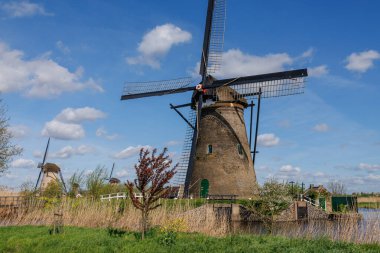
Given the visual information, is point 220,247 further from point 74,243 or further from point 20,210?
point 20,210

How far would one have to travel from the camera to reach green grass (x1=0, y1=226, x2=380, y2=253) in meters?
8.46

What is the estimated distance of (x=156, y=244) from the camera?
9.00 m

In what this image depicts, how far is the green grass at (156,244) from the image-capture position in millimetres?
8461

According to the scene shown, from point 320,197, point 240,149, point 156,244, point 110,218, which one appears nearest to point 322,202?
point 320,197

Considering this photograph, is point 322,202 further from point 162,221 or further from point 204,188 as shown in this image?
point 162,221

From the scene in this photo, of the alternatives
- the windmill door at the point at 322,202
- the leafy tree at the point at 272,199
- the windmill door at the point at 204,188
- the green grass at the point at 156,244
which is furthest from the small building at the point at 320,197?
the green grass at the point at 156,244

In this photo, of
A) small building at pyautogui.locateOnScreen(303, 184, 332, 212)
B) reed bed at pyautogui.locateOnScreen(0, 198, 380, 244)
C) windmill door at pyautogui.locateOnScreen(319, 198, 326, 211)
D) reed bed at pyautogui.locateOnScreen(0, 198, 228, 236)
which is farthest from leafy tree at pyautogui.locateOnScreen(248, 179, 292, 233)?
windmill door at pyautogui.locateOnScreen(319, 198, 326, 211)

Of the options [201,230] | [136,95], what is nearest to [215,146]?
[136,95]

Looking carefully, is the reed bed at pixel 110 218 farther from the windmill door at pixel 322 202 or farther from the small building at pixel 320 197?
the windmill door at pixel 322 202

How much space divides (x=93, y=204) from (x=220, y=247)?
837cm

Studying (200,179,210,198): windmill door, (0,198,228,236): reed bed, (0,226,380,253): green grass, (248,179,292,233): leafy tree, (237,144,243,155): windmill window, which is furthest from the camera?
(237,144,243,155): windmill window

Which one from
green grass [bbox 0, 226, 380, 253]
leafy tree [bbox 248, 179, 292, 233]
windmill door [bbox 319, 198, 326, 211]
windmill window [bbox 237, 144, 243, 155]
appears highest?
windmill window [bbox 237, 144, 243, 155]

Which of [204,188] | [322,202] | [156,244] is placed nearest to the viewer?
[156,244]

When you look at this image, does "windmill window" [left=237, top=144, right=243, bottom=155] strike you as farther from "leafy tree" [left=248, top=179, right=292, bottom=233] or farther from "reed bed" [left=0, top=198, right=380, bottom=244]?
"reed bed" [left=0, top=198, right=380, bottom=244]
